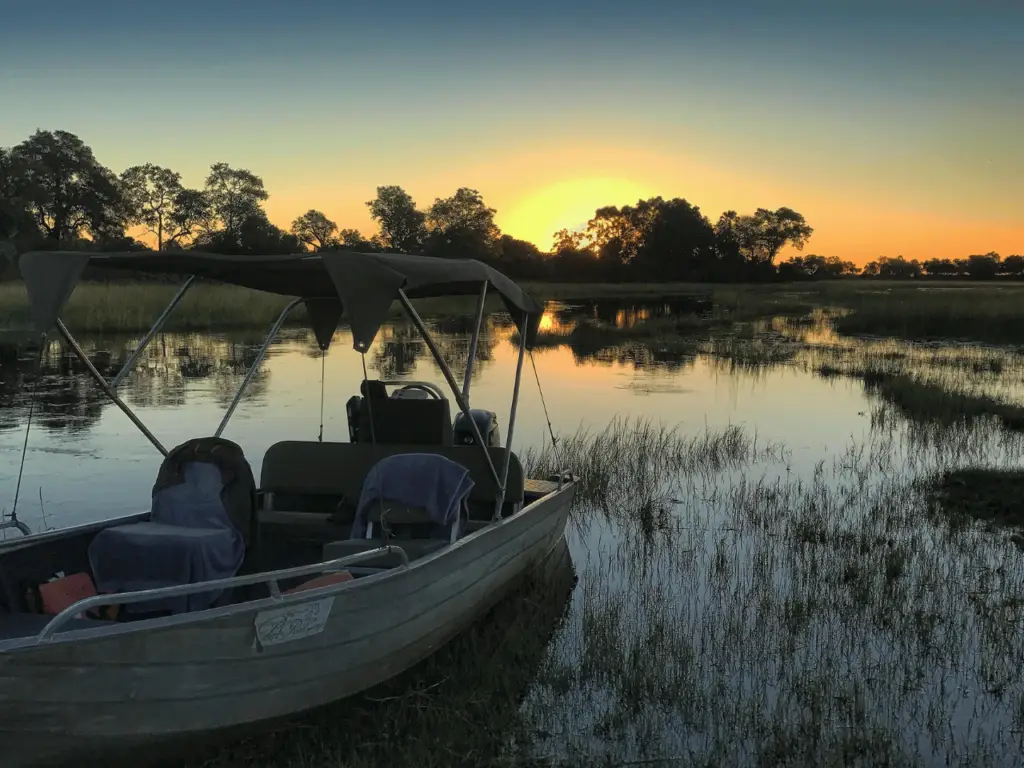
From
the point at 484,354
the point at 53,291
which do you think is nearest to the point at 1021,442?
the point at 53,291

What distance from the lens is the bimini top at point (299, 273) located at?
490 cm

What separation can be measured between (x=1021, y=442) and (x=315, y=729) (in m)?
11.5

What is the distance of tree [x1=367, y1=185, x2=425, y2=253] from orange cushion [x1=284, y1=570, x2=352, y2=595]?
355ft

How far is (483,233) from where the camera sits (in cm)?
11606

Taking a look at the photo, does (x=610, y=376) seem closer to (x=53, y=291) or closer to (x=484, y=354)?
(x=484, y=354)

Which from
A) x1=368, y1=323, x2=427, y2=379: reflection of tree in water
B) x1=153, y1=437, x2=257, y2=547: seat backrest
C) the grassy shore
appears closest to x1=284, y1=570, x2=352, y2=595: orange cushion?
x1=153, y1=437, x2=257, y2=547: seat backrest

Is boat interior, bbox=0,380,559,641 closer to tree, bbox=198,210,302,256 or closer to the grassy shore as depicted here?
the grassy shore

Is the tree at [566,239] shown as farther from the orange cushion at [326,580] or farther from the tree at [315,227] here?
the orange cushion at [326,580]

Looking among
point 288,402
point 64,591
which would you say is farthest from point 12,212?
point 64,591

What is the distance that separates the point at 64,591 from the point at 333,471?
218 centimetres

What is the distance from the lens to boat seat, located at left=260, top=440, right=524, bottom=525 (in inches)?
278

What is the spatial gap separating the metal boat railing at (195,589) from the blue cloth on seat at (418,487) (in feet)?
2.45

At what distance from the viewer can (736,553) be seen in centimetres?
849

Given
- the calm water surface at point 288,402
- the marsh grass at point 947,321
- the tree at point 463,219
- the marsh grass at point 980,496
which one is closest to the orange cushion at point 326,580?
the calm water surface at point 288,402
